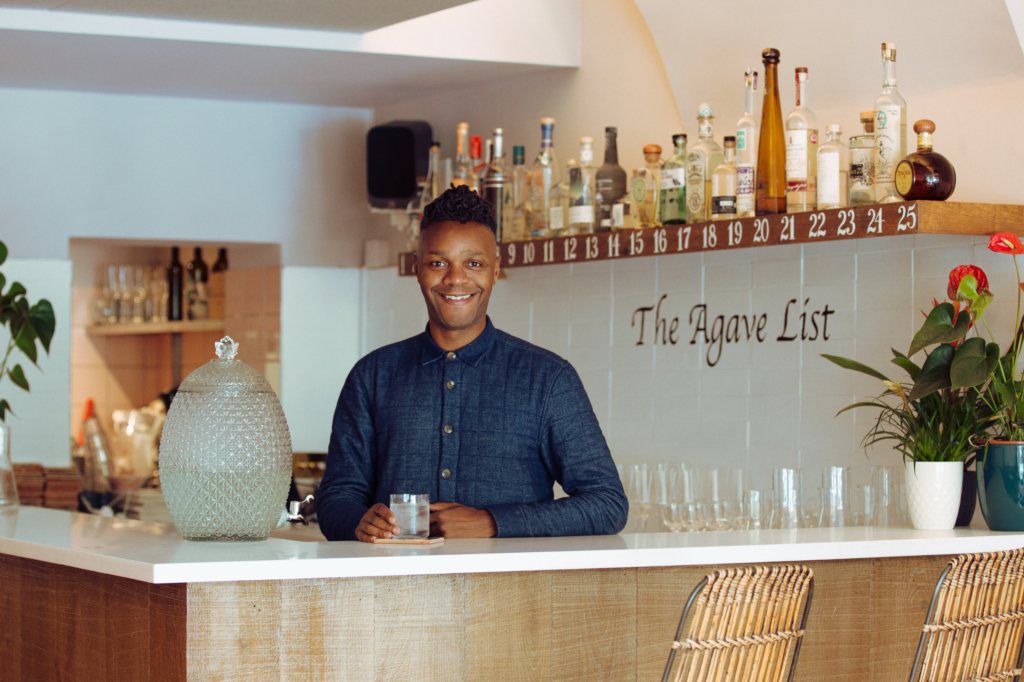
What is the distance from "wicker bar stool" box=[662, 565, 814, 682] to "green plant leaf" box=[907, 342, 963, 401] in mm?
953

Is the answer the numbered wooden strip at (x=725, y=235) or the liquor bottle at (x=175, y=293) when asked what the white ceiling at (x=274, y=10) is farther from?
the liquor bottle at (x=175, y=293)

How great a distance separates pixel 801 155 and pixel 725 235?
10.4 inches

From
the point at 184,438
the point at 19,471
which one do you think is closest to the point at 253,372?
the point at 184,438

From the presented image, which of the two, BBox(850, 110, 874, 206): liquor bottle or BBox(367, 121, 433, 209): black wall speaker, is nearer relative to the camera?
BBox(850, 110, 874, 206): liquor bottle

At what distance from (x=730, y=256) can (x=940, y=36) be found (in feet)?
2.98

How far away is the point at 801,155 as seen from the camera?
301 cm

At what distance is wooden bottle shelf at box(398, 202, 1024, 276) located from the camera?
106 inches

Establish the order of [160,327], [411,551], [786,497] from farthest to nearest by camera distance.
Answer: [160,327] → [786,497] → [411,551]

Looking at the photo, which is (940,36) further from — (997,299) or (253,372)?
(253,372)

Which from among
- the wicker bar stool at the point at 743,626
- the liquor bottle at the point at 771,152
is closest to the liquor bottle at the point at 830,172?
the liquor bottle at the point at 771,152

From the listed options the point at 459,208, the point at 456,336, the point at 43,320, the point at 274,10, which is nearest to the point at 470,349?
the point at 456,336

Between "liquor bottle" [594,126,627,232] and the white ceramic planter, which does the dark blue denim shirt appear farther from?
"liquor bottle" [594,126,627,232]

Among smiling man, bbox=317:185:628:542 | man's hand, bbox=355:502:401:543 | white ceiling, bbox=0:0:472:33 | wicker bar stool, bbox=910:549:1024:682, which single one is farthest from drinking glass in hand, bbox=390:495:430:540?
white ceiling, bbox=0:0:472:33

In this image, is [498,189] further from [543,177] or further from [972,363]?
[972,363]
